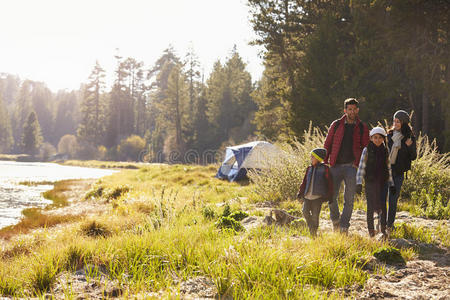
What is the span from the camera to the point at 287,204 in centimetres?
798

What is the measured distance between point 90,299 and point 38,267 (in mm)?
908

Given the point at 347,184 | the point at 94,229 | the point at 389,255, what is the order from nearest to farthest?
the point at 389,255 → the point at 347,184 → the point at 94,229

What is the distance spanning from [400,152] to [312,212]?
1.73m

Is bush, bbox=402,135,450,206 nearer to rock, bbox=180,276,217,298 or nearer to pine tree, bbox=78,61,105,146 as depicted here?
rock, bbox=180,276,217,298

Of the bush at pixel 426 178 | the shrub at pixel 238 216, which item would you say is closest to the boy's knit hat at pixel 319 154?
the shrub at pixel 238 216

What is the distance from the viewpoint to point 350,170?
5.16 meters

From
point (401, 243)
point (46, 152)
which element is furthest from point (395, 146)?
point (46, 152)

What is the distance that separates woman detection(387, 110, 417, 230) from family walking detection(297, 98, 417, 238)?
2 centimetres

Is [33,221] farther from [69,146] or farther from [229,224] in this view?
[69,146]

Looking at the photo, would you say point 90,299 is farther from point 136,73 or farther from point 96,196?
point 136,73

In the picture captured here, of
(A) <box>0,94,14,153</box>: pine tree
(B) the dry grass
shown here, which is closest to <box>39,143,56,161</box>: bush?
(A) <box>0,94,14,153</box>: pine tree

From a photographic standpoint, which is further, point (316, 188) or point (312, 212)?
point (312, 212)

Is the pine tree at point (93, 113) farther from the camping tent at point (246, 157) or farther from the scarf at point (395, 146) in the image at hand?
the scarf at point (395, 146)

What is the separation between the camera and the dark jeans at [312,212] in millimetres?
5082
